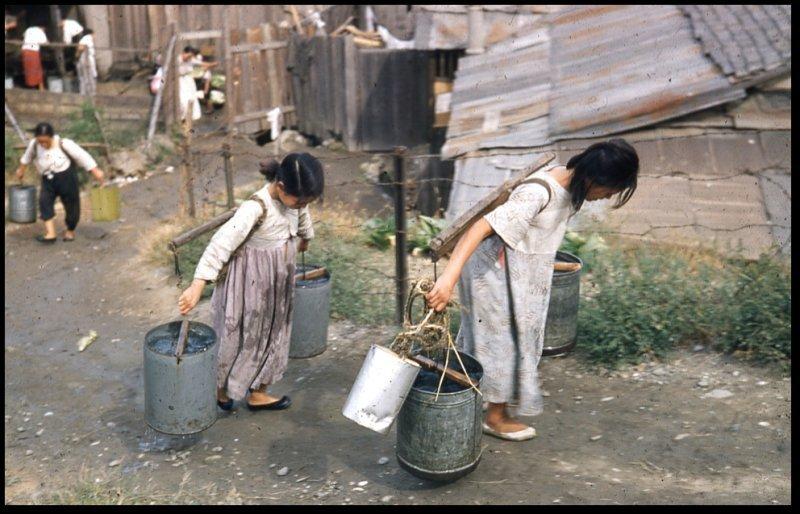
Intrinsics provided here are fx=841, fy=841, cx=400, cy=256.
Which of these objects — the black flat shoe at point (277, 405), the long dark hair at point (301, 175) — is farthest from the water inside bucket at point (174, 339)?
the long dark hair at point (301, 175)

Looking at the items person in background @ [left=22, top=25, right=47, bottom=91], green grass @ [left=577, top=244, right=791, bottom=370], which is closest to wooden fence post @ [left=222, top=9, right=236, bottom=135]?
person in background @ [left=22, top=25, right=47, bottom=91]

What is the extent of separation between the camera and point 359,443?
4.83 m

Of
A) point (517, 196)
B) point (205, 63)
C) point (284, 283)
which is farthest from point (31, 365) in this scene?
point (205, 63)

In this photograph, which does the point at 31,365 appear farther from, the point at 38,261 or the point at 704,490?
the point at 704,490

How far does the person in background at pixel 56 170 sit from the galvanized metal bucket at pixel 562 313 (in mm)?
6212

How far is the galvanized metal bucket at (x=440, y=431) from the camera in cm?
402

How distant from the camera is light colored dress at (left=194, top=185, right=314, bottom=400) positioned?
15.6 ft

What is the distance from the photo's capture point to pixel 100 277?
28.8 feet

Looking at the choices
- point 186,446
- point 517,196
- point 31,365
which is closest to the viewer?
point 517,196

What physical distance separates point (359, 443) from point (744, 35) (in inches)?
282

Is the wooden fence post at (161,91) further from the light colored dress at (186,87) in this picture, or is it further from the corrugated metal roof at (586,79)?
the corrugated metal roof at (586,79)

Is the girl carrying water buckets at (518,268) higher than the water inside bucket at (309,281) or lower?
higher

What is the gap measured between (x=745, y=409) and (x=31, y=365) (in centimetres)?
514

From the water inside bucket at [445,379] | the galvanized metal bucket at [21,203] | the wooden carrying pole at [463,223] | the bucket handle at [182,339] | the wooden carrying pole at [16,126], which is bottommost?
the galvanized metal bucket at [21,203]
